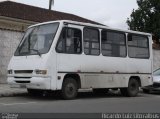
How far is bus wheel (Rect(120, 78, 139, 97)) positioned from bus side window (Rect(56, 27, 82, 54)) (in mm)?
3557

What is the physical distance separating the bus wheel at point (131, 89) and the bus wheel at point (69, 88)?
136 inches

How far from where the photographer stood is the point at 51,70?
15148 millimetres

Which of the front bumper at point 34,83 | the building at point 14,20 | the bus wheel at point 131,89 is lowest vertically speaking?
the bus wheel at point 131,89

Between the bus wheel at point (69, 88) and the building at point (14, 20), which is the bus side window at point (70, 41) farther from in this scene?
the building at point (14, 20)

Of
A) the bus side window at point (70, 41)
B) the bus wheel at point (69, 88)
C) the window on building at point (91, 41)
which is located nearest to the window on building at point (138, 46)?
the window on building at point (91, 41)

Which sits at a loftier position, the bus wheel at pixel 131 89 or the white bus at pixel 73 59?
the white bus at pixel 73 59

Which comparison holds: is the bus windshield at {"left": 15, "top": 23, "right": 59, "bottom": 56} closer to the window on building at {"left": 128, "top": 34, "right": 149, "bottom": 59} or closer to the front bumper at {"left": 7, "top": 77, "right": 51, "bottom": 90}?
the front bumper at {"left": 7, "top": 77, "right": 51, "bottom": 90}

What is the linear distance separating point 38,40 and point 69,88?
2.12 metres

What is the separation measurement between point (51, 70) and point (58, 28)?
5.25 ft

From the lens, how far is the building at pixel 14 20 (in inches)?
841

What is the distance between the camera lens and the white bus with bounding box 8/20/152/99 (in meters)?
15.3

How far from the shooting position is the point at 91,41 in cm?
1692

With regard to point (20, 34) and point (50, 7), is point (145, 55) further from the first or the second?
point (50, 7)

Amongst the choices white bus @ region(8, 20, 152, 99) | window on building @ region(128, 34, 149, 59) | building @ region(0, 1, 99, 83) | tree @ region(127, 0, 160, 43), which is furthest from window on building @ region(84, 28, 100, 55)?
tree @ region(127, 0, 160, 43)
